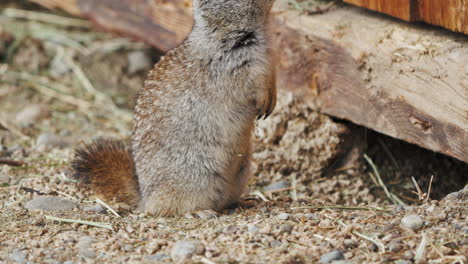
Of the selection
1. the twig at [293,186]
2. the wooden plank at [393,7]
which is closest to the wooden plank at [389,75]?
the wooden plank at [393,7]

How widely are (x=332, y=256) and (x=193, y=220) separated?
1.17 meters

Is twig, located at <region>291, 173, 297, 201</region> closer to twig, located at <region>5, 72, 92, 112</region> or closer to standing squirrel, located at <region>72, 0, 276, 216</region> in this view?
standing squirrel, located at <region>72, 0, 276, 216</region>

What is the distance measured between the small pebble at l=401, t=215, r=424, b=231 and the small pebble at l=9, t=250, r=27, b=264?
2068mm

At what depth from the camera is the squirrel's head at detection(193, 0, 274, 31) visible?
4375 millimetres

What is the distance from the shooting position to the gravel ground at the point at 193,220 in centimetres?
348

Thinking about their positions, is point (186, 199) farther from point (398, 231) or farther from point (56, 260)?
point (398, 231)

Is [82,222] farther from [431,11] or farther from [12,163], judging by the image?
[431,11]

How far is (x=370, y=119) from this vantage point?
5.02 meters

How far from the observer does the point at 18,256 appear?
3553 mm

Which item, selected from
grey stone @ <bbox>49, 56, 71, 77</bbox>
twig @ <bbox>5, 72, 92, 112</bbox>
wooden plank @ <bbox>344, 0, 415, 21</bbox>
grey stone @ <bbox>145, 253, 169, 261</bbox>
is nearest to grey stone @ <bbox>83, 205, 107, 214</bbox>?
grey stone @ <bbox>145, 253, 169, 261</bbox>

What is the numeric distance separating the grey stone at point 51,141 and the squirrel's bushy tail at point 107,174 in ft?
4.70

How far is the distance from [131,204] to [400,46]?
2160 mm

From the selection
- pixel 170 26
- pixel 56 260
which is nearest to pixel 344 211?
pixel 56 260

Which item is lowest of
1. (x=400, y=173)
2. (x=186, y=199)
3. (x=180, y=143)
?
(x=400, y=173)
